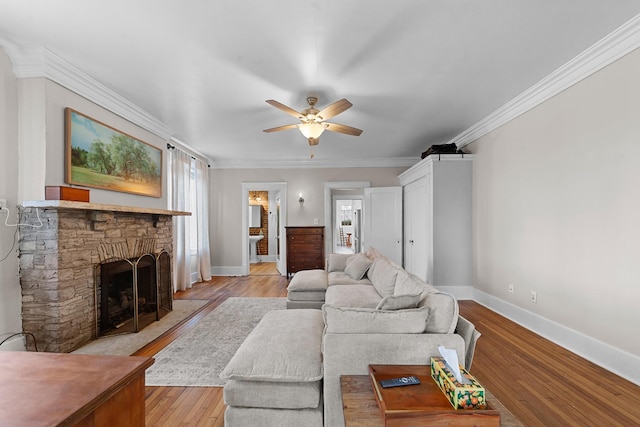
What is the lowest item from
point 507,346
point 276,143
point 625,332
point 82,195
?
point 507,346

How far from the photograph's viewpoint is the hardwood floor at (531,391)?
189 cm

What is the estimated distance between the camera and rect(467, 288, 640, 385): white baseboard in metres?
2.30

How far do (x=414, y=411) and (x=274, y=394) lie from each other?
2.72 ft

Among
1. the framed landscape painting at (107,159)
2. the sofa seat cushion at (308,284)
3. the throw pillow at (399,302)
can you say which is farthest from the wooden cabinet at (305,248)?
the throw pillow at (399,302)

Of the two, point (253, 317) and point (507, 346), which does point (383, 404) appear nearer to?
point (507, 346)

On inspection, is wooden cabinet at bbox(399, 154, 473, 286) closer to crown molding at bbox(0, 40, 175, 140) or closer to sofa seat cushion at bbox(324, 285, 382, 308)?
sofa seat cushion at bbox(324, 285, 382, 308)

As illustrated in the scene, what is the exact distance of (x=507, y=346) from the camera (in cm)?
292

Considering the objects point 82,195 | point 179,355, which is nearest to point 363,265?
point 179,355

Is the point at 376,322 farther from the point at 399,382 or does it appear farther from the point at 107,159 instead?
the point at 107,159

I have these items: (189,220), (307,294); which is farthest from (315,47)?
(189,220)

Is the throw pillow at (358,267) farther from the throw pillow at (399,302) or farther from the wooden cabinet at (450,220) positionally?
the throw pillow at (399,302)

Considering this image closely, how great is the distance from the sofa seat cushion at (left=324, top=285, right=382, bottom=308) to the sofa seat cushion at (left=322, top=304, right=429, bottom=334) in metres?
1.21

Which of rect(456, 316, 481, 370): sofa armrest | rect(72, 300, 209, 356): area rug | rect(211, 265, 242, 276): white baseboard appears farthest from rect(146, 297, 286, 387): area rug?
rect(211, 265, 242, 276): white baseboard

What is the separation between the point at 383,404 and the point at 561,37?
2.93 metres
